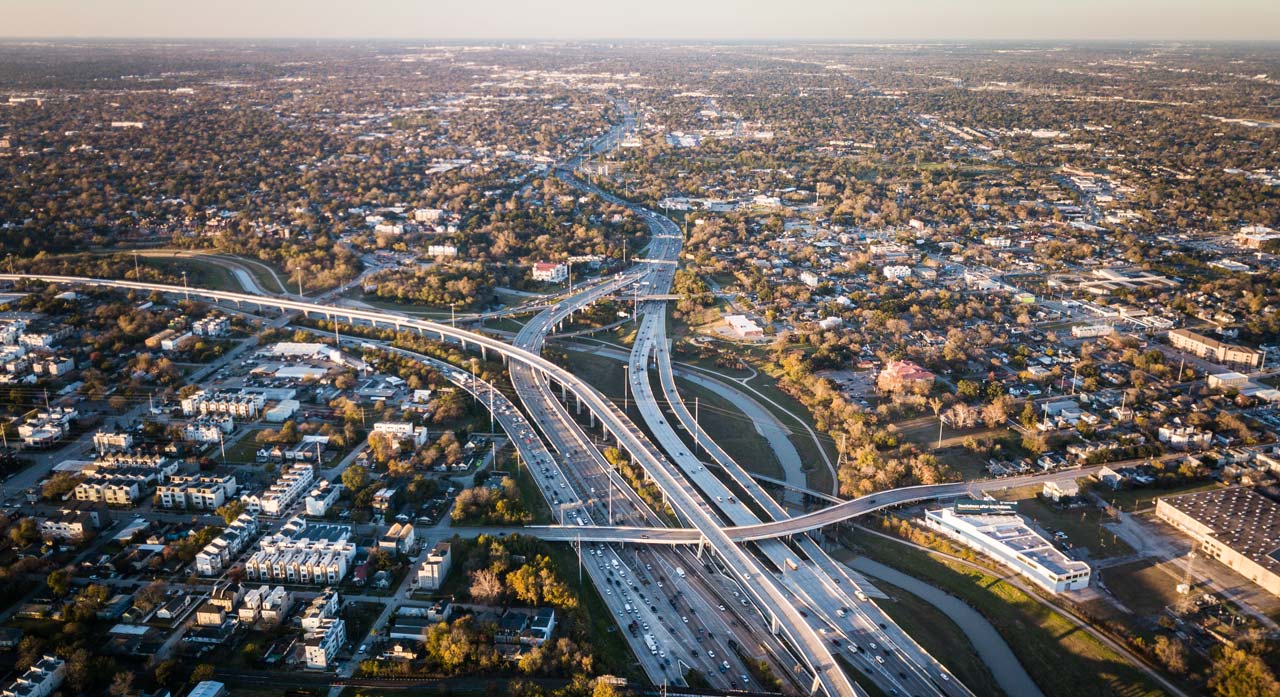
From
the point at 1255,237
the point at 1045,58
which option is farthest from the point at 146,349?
the point at 1045,58

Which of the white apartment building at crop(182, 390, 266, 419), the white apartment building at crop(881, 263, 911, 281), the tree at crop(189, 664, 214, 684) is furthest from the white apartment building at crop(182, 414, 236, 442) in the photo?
the white apartment building at crop(881, 263, 911, 281)

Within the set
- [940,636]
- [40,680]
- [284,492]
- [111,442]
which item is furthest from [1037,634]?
[111,442]

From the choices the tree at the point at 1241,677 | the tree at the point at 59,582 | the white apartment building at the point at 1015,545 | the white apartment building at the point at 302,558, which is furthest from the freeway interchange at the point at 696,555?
the tree at the point at 59,582

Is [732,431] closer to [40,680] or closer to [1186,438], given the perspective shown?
[1186,438]

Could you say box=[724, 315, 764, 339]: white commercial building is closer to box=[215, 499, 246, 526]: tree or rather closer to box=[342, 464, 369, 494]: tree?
box=[342, 464, 369, 494]: tree

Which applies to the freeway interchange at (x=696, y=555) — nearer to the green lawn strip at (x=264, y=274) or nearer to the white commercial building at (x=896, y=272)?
the green lawn strip at (x=264, y=274)
